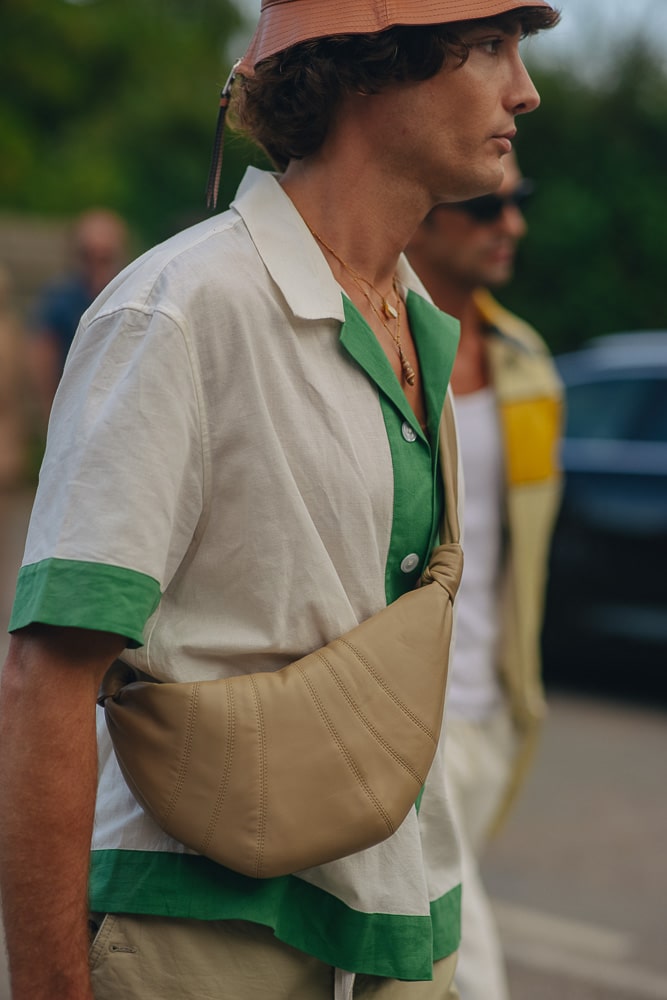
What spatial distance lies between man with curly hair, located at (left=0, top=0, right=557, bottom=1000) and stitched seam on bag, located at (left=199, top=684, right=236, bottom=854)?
63 mm

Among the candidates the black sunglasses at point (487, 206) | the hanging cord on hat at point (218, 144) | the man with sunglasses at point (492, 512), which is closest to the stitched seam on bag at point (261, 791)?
the hanging cord on hat at point (218, 144)

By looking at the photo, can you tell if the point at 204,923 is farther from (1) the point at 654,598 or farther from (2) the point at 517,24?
(1) the point at 654,598

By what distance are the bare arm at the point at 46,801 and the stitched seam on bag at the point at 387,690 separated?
0.28 metres

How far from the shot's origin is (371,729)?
5.41 ft

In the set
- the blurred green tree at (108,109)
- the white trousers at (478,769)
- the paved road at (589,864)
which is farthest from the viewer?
the blurred green tree at (108,109)

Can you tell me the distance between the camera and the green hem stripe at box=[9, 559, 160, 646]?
1.48 meters

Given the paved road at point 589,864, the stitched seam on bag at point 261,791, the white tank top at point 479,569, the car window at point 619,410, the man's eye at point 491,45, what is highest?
the man's eye at point 491,45

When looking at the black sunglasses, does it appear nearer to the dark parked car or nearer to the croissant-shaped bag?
the croissant-shaped bag

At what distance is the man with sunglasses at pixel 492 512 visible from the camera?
131 inches

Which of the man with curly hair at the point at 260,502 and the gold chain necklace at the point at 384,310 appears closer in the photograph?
the man with curly hair at the point at 260,502

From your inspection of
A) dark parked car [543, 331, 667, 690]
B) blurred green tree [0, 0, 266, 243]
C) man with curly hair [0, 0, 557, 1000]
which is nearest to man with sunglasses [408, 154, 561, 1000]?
man with curly hair [0, 0, 557, 1000]

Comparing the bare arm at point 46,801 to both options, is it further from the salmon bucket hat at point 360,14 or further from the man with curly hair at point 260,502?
the salmon bucket hat at point 360,14

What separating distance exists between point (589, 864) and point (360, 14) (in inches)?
155

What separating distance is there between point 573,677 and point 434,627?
6.39 meters
